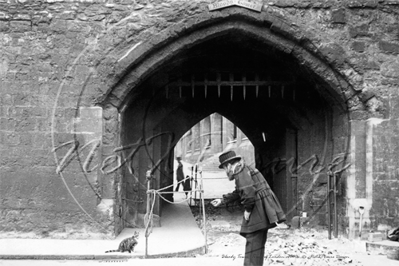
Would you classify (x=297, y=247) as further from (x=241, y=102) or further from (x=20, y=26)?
(x=20, y=26)

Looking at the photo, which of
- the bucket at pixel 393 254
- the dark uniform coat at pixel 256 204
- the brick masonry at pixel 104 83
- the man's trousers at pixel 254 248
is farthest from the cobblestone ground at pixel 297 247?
the dark uniform coat at pixel 256 204

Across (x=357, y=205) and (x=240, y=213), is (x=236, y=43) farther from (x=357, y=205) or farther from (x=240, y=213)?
(x=240, y=213)

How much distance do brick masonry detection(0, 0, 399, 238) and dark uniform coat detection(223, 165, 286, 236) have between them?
10.4 ft

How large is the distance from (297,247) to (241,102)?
178 inches

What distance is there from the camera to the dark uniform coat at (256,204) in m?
5.01

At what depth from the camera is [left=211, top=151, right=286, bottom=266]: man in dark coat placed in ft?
16.5

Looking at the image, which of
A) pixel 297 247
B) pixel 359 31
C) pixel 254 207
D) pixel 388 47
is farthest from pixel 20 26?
pixel 388 47

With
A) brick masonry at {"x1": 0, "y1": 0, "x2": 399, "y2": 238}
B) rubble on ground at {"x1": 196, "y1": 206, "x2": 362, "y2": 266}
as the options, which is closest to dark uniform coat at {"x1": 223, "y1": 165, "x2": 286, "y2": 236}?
rubble on ground at {"x1": 196, "y1": 206, "x2": 362, "y2": 266}

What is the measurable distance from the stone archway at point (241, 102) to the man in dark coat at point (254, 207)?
10.4ft

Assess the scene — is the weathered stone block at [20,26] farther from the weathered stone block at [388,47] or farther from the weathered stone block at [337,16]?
the weathered stone block at [388,47]

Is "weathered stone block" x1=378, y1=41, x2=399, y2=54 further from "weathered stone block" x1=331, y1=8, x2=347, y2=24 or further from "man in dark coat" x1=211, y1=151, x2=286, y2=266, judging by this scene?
"man in dark coat" x1=211, y1=151, x2=286, y2=266

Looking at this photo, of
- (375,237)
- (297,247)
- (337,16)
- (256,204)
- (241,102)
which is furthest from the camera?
(241,102)

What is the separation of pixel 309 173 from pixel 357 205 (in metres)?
2.03

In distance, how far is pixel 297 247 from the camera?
300 inches
